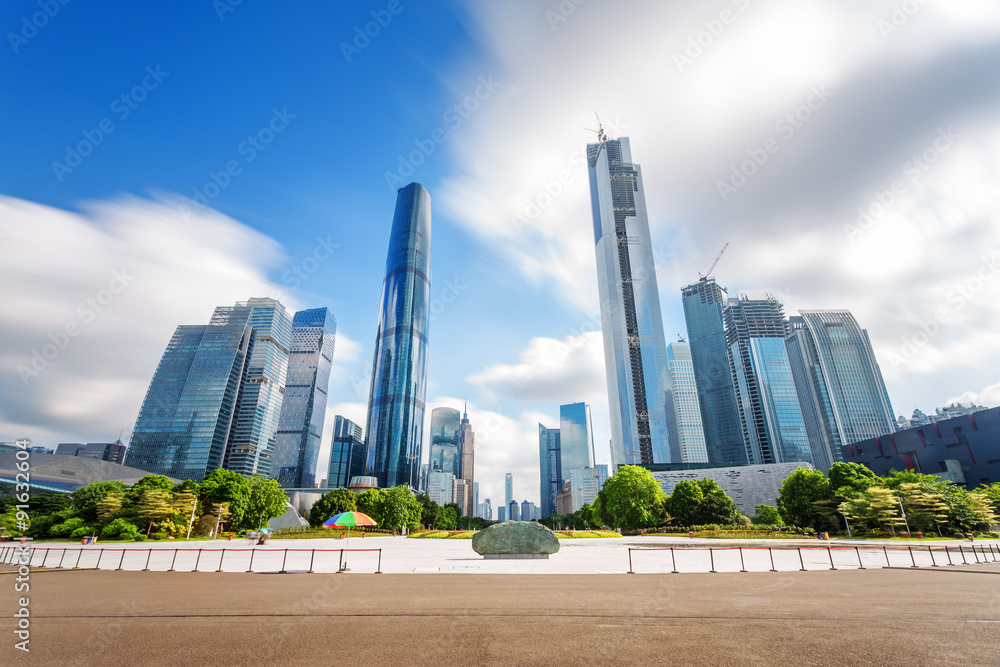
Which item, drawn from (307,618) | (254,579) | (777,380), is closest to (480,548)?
(254,579)

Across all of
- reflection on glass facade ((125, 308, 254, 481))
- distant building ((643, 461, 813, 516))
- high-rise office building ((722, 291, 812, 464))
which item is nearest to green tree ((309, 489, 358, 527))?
distant building ((643, 461, 813, 516))

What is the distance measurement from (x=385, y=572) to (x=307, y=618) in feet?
34.4

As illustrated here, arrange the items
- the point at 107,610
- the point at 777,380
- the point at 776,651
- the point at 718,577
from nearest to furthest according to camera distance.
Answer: the point at 776,651 → the point at 107,610 → the point at 718,577 → the point at 777,380

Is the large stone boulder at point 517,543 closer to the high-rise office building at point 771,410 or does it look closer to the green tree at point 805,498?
the green tree at point 805,498

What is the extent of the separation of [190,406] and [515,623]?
21345 cm

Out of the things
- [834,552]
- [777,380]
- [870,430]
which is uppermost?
[777,380]

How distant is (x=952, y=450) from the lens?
79.3 meters

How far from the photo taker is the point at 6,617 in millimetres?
9430

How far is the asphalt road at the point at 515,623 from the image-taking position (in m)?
6.83

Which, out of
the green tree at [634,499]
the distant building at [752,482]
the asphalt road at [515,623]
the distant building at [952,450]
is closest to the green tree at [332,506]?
the green tree at [634,499]

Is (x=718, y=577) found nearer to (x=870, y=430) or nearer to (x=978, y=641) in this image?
(x=978, y=641)

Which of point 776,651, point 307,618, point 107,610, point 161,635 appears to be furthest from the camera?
point 107,610

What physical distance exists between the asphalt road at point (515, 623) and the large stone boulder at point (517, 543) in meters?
12.0

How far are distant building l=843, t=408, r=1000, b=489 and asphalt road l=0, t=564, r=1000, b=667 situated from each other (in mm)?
90198
